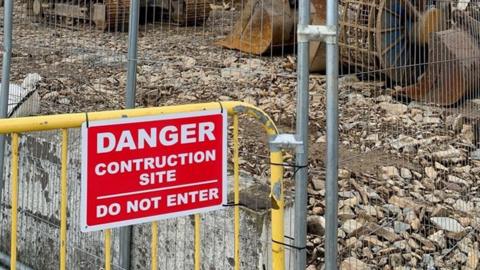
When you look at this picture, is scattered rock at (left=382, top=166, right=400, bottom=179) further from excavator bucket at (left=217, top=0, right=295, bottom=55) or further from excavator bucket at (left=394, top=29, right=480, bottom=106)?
excavator bucket at (left=217, top=0, right=295, bottom=55)

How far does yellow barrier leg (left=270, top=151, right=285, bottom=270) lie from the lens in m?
2.79

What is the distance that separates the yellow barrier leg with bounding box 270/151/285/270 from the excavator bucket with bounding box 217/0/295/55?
3.56 ft

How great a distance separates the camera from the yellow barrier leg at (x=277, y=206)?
9.15 ft

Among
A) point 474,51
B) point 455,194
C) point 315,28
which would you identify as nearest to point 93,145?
point 315,28

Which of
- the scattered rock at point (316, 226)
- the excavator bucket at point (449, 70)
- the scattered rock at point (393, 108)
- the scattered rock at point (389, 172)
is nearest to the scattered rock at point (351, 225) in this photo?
the scattered rock at point (316, 226)

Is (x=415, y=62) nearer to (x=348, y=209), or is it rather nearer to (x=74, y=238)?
(x=348, y=209)

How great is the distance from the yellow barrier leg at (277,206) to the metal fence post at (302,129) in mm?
154

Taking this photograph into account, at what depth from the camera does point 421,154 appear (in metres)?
5.07

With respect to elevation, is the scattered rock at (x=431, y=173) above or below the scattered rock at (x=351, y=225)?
above

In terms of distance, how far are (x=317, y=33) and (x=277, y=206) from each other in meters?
0.77

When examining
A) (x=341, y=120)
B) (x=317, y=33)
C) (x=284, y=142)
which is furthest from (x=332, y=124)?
(x=341, y=120)

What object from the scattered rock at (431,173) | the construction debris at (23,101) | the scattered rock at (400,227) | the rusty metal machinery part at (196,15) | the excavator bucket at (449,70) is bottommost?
the scattered rock at (400,227)

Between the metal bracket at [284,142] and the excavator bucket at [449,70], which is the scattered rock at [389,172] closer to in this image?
the excavator bucket at [449,70]

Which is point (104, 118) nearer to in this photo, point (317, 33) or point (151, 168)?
point (151, 168)
